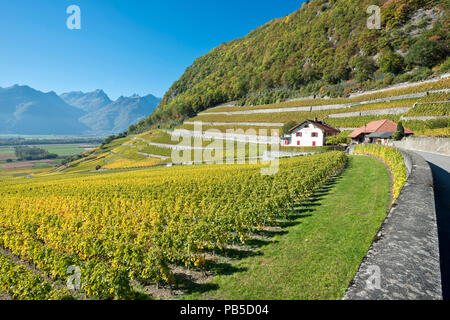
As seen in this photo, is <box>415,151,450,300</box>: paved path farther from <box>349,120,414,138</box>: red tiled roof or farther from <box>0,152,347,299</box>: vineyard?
<box>349,120,414,138</box>: red tiled roof

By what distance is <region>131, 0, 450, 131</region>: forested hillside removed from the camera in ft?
263

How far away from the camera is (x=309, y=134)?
184 ft

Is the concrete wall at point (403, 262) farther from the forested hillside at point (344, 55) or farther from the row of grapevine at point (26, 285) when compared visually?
the forested hillside at point (344, 55)

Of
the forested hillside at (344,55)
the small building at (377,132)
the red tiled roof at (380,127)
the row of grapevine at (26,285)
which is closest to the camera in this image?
the row of grapevine at (26,285)

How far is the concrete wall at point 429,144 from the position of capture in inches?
965

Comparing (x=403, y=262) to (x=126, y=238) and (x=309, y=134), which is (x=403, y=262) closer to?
(x=126, y=238)

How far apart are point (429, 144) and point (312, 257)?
2949 centimetres

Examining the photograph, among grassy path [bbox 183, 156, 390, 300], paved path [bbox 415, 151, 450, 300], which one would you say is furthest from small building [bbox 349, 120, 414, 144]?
grassy path [bbox 183, 156, 390, 300]

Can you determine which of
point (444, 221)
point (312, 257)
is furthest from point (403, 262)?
point (312, 257)

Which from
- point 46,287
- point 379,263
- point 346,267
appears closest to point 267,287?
point 346,267

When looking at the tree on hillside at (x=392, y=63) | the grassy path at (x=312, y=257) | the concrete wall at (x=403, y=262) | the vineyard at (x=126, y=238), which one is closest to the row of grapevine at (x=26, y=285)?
the vineyard at (x=126, y=238)

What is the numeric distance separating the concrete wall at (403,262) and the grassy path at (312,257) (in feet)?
10.3
